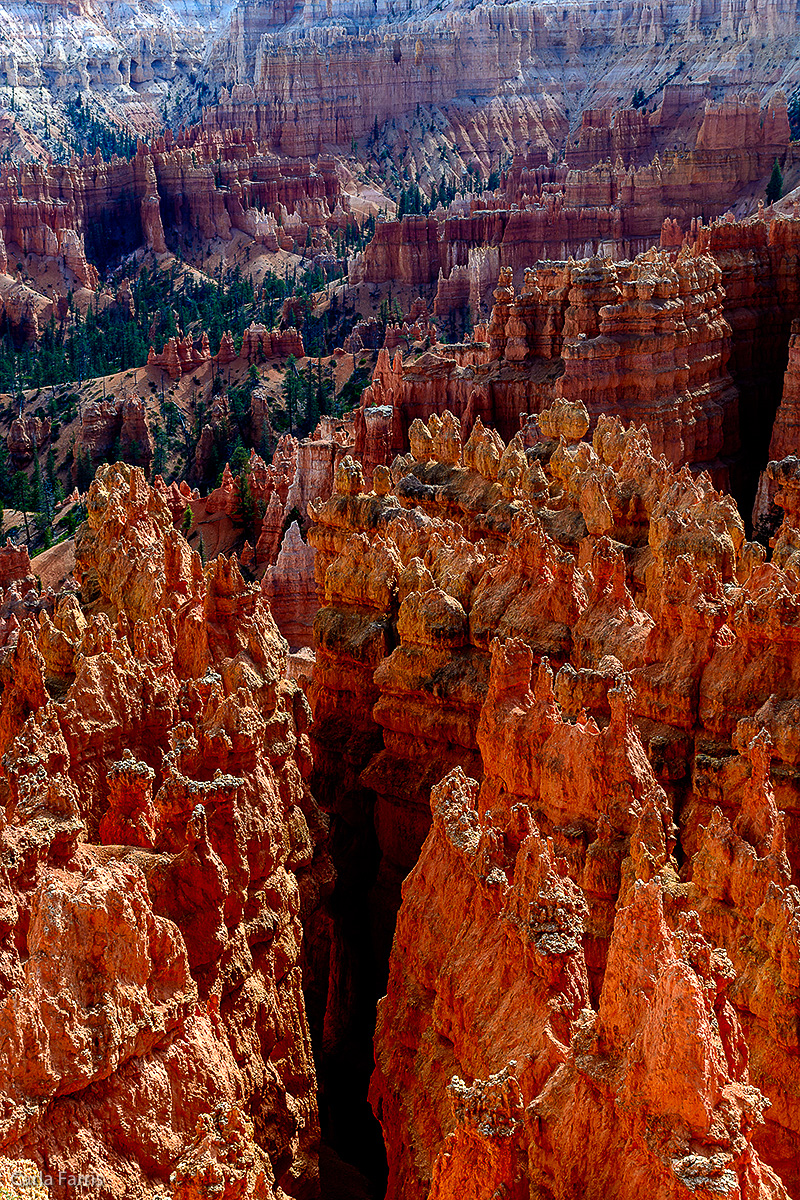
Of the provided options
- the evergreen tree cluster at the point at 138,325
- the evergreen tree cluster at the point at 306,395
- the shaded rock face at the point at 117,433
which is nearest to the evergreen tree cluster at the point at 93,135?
the evergreen tree cluster at the point at 138,325

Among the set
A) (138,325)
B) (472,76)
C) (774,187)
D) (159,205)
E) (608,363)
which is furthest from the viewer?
(472,76)

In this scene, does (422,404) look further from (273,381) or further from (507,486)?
(273,381)

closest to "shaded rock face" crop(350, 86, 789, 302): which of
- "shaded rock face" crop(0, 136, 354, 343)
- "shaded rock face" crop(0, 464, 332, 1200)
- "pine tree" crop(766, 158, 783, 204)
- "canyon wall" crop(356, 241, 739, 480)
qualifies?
"pine tree" crop(766, 158, 783, 204)

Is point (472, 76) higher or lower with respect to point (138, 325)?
higher

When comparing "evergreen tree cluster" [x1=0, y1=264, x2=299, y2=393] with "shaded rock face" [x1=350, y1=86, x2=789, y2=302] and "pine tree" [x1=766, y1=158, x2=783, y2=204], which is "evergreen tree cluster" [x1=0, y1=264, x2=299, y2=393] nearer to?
"shaded rock face" [x1=350, y1=86, x2=789, y2=302]

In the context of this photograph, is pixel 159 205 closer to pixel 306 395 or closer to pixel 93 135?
pixel 306 395

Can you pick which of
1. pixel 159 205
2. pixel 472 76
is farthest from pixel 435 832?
pixel 472 76

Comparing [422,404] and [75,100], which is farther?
[75,100]

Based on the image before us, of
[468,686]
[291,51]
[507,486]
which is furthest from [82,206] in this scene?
[468,686]
